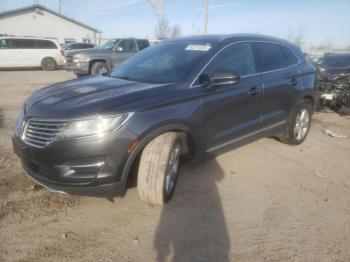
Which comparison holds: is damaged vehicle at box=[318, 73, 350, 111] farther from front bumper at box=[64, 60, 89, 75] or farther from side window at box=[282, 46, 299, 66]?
front bumper at box=[64, 60, 89, 75]

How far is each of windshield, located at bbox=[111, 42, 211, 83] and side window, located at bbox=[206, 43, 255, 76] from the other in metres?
0.19

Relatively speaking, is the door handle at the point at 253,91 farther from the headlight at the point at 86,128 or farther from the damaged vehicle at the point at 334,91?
the damaged vehicle at the point at 334,91

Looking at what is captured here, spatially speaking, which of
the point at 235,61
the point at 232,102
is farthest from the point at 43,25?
the point at 232,102

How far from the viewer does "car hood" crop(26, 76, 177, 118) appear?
8.95 ft

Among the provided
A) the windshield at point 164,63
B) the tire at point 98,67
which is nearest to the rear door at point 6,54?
the tire at point 98,67

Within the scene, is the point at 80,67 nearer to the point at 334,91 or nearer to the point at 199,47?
the point at 334,91

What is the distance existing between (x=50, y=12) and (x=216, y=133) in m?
35.4

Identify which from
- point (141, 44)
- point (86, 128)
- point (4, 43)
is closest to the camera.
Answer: point (86, 128)


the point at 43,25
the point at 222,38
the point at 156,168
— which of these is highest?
the point at 43,25

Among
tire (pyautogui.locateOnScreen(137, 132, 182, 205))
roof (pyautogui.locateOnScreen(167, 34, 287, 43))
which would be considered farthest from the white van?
tire (pyautogui.locateOnScreen(137, 132, 182, 205))

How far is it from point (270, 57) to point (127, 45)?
10.1m

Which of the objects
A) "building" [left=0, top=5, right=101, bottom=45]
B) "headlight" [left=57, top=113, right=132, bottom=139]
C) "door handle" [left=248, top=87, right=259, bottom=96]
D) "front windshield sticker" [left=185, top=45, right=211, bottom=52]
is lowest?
"headlight" [left=57, top=113, right=132, bottom=139]

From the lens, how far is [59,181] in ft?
9.02

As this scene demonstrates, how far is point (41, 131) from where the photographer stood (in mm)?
2764
